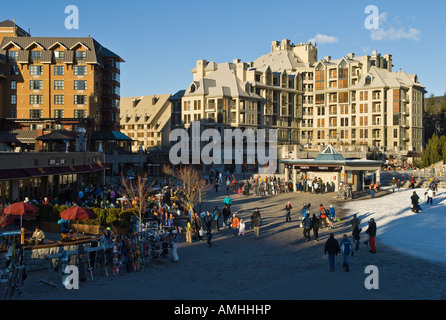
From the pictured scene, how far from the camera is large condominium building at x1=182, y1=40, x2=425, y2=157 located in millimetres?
83000

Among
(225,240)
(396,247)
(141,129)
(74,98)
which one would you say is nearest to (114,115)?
(74,98)

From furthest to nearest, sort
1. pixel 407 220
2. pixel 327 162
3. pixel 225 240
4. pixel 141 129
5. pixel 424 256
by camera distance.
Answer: pixel 141 129
pixel 327 162
pixel 407 220
pixel 225 240
pixel 424 256

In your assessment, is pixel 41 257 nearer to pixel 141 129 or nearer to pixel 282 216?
pixel 282 216

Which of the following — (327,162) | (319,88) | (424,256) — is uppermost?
(319,88)

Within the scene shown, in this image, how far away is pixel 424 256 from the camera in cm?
2064

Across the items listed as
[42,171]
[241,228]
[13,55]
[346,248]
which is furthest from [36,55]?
[346,248]

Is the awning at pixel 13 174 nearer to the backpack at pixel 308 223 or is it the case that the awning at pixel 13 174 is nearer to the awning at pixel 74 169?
the awning at pixel 74 169

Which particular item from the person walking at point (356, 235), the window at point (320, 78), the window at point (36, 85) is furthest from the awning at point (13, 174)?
the window at point (320, 78)

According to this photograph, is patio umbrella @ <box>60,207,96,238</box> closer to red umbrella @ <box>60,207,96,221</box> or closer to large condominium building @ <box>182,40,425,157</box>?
red umbrella @ <box>60,207,96,221</box>

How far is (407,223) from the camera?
28.8 metres

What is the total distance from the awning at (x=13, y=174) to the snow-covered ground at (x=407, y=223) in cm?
2218

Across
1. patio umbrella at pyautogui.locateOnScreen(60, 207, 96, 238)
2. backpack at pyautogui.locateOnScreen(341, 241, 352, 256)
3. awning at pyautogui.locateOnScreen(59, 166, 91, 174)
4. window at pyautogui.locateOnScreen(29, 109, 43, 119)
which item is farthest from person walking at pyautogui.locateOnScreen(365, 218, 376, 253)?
window at pyautogui.locateOnScreen(29, 109, 43, 119)

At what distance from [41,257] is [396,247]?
649 inches

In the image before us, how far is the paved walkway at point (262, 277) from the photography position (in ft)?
48.3
